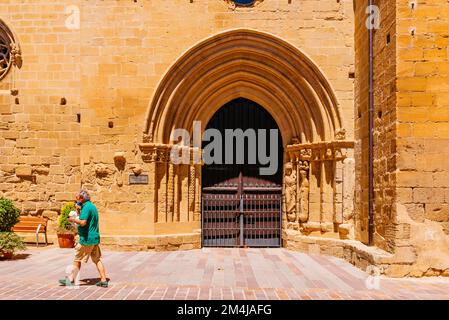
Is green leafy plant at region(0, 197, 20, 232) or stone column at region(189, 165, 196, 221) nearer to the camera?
green leafy plant at region(0, 197, 20, 232)

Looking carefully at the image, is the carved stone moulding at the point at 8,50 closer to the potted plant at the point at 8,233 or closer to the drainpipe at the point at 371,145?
the potted plant at the point at 8,233

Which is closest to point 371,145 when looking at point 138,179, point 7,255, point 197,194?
point 197,194

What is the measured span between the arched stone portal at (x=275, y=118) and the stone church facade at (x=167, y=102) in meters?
0.02

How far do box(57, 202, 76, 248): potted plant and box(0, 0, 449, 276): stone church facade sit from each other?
1.84 ft

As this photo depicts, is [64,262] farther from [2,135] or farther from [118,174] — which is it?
[2,135]

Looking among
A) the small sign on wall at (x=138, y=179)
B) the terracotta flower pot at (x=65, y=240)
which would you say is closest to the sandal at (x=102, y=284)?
the small sign on wall at (x=138, y=179)

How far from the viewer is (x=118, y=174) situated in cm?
1000

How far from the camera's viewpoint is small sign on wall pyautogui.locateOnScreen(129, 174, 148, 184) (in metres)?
9.90

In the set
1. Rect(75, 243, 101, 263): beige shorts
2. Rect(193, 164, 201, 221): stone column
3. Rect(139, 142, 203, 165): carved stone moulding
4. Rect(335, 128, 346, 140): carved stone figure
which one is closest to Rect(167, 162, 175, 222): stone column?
Rect(139, 142, 203, 165): carved stone moulding

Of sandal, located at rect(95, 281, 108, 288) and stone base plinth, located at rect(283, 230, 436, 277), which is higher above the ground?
stone base plinth, located at rect(283, 230, 436, 277)

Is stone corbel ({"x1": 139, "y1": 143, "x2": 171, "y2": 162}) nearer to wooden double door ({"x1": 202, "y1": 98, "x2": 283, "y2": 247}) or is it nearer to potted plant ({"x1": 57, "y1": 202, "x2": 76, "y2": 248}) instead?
wooden double door ({"x1": 202, "y1": 98, "x2": 283, "y2": 247})

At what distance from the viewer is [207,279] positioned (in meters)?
6.86

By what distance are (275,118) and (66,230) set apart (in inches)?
204
